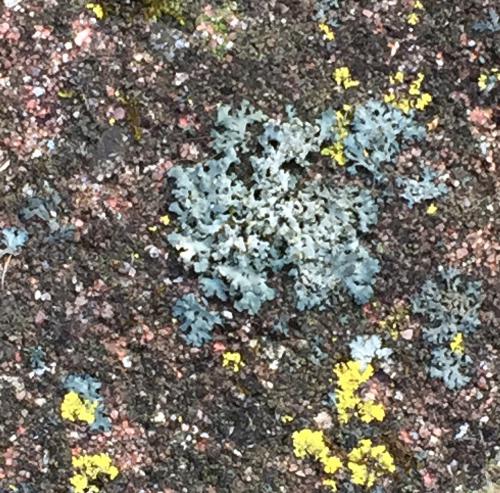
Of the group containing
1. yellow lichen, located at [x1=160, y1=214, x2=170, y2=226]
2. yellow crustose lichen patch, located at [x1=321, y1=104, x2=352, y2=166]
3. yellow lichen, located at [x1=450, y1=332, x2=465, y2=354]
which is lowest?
yellow lichen, located at [x1=450, y1=332, x2=465, y2=354]

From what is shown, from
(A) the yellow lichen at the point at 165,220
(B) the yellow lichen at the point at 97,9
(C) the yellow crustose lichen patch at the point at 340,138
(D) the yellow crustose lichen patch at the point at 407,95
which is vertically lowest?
(A) the yellow lichen at the point at 165,220

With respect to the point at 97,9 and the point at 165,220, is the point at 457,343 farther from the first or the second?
the point at 97,9

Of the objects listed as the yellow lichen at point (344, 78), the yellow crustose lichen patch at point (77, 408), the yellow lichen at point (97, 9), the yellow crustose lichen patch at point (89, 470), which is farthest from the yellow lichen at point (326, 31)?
the yellow crustose lichen patch at point (89, 470)

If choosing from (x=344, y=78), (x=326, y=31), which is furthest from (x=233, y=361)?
(x=326, y=31)

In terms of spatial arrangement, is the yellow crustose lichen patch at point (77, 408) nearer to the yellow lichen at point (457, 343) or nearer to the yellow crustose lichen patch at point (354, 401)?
the yellow crustose lichen patch at point (354, 401)

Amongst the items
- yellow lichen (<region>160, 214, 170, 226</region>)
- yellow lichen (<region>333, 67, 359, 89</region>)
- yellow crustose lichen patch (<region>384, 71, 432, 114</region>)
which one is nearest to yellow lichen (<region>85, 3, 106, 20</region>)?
yellow lichen (<region>160, 214, 170, 226</region>)

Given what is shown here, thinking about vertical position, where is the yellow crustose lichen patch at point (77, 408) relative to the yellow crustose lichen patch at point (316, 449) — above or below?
above

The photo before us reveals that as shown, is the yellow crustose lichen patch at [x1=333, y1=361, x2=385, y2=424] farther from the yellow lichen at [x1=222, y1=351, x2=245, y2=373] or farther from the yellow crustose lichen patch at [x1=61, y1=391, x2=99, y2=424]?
the yellow crustose lichen patch at [x1=61, y1=391, x2=99, y2=424]
